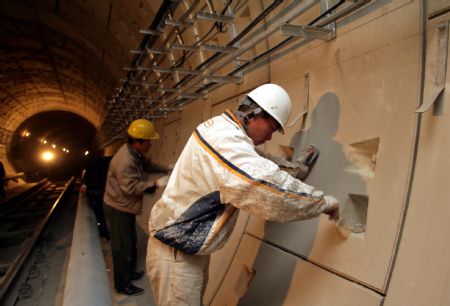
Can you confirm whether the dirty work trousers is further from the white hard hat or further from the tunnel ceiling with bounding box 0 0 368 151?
the tunnel ceiling with bounding box 0 0 368 151

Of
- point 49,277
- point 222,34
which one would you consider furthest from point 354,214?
point 49,277

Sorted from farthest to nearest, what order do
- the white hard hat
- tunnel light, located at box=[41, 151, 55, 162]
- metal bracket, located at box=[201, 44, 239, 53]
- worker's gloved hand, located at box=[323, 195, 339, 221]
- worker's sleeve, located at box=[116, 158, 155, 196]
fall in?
1. tunnel light, located at box=[41, 151, 55, 162]
2. worker's sleeve, located at box=[116, 158, 155, 196]
3. metal bracket, located at box=[201, 44, 239, 53]
4. the white hard hat
5. worker's gloved hand, located at box=[323, 195, 339, 221]

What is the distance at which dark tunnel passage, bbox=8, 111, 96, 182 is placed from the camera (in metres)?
17.9

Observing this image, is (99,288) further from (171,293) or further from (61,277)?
(61,277)

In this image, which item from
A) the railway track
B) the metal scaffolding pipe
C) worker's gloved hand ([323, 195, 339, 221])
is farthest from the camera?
the railway track

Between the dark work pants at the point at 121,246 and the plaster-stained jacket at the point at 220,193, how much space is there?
5.84 ft

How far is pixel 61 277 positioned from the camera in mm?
4934

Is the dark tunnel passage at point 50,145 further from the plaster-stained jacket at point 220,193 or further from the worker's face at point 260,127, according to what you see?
the worker's face at point 260,127

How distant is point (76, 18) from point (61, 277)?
4877 millimetres

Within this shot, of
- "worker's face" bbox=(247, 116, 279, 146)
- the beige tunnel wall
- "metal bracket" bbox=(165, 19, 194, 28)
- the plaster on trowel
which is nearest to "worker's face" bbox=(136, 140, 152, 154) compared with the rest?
"metal bracket" bbox=(165, 19, 194, 28)

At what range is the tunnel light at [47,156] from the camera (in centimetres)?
2371

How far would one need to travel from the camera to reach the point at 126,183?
3516 mm

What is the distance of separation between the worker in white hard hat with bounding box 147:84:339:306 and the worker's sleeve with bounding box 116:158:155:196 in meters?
1.50

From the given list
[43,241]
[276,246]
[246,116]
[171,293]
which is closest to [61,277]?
[43,241]
